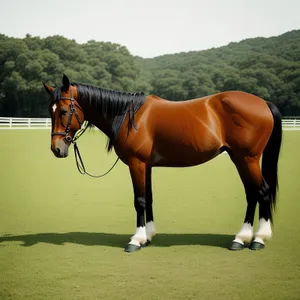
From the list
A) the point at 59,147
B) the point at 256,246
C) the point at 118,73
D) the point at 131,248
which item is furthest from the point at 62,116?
the point at 118,73

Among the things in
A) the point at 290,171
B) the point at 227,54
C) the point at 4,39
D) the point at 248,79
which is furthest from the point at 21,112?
the point at 227,54

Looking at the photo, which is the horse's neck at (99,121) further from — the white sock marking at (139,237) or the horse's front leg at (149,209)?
the white sock marking at (139,237)

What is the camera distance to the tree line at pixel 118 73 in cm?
5428

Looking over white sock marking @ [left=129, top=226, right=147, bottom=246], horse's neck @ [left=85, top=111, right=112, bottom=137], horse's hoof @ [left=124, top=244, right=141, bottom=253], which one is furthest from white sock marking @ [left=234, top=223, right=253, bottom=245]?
horse's neck @ [left=85, top=111, right=112, bottom=137]

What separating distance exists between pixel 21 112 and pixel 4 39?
10112 millimetres

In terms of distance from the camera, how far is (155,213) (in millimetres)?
7934

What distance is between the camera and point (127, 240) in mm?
6051

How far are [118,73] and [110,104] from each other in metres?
64.7

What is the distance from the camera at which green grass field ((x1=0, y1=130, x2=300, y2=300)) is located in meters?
4.14

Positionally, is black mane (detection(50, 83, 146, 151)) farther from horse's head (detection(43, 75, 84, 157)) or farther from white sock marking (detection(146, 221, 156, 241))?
white sock marking (detection(146, 221, 156, 241))

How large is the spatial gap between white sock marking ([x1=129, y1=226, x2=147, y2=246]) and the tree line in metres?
48.7

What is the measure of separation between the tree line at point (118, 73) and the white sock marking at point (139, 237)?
48.7 meters

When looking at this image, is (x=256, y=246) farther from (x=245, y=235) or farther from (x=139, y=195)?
(x=139, y=195)

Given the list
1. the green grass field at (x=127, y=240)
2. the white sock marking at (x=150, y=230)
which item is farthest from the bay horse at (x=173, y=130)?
the green grass field at (x=127, y=240)
